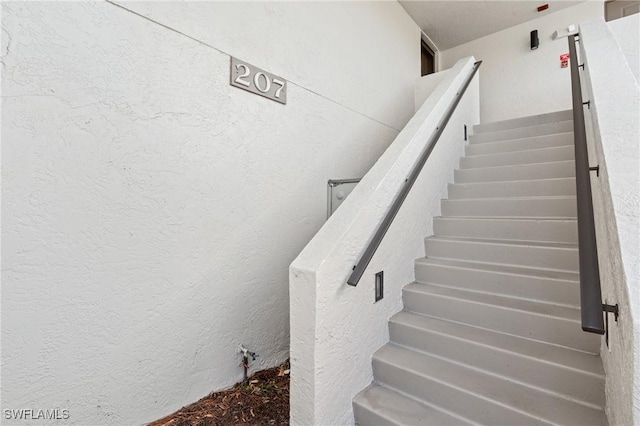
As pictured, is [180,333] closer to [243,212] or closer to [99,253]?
[99,253]

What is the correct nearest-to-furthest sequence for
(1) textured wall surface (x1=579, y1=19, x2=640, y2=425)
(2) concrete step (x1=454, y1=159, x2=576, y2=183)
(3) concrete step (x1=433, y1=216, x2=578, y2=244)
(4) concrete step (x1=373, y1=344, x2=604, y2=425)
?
(1) textured wall surface (x1=579, y1=19, x2=640, y2=425) < (4) concrete step (x1=373, y1=344, x2=604, y2=425) < (3) concrete step (x1=433, y1=216, x2=578, y2=244) < (2) concrete step (x1=454, y1=159, x2=576, y2=183)

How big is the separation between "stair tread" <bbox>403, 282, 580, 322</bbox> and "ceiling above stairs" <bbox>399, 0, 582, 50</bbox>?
4.26m

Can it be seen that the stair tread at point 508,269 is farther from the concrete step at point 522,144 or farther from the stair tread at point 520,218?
the concrete step at point 522,144

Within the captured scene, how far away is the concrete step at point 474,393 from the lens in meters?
1.39

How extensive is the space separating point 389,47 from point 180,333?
13.8 ft

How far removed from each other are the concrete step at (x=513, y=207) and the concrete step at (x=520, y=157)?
2.00 feet

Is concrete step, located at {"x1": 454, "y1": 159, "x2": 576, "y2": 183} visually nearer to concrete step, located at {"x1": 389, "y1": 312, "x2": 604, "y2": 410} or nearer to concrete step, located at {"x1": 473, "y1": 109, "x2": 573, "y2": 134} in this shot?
concrete step, located at {"x1": 473, "y1": 109, "x2": 573, "y2": 134}

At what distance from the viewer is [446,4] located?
442 cm

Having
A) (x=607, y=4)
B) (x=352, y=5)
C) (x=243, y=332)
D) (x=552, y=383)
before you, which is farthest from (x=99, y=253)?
(x=607, y=4)

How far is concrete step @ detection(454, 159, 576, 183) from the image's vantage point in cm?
253

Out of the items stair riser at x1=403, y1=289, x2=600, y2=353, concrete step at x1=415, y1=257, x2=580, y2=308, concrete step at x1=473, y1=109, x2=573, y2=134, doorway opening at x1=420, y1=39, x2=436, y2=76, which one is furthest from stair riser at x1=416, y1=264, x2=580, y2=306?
doorway opening at x1=420, y1=39, x2=436, y2=76

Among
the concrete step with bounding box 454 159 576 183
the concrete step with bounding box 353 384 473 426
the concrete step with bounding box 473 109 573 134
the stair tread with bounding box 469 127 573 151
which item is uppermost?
the concrete step with bounding box 473 109 573 134

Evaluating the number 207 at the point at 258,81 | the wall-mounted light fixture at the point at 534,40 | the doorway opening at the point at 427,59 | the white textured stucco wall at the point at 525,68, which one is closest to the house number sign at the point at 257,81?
the number 207 at the point at 258,81

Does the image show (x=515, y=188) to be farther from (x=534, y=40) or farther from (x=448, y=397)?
(x=534, y=40)
